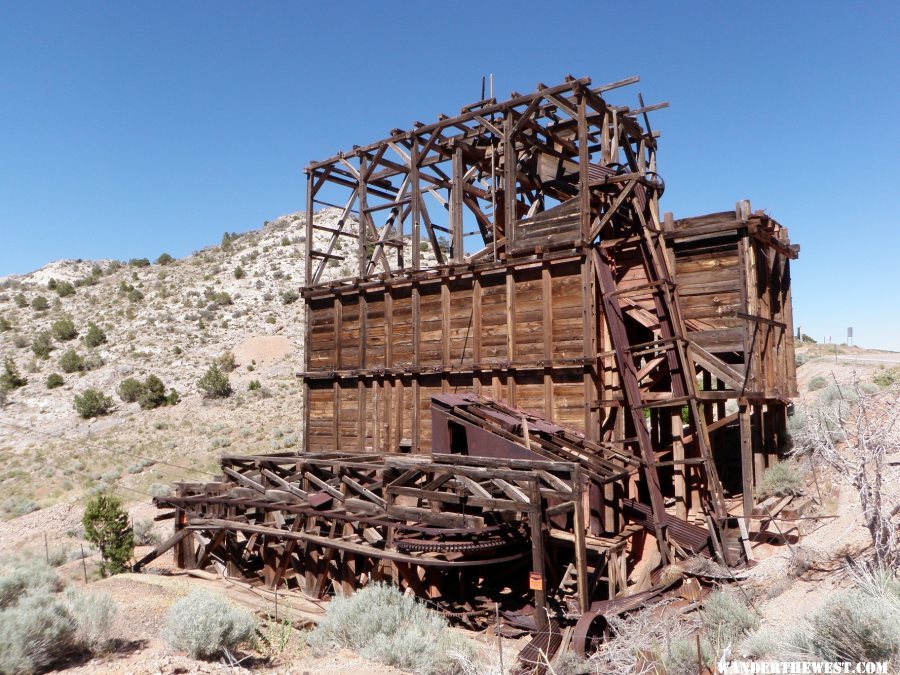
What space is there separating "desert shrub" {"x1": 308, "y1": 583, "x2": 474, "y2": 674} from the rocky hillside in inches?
776

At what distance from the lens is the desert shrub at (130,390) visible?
41969 mm

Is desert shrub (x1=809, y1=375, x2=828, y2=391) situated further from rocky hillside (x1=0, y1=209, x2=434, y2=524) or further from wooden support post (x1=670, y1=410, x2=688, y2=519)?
rocky hillside (x1=0, y1=209, x2=434, y2=524)

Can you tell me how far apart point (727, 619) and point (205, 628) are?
6708 millimetres

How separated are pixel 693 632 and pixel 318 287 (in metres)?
14.0

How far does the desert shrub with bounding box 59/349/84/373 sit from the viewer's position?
4728cm

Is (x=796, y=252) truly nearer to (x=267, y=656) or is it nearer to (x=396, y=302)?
(x=396, y=302)

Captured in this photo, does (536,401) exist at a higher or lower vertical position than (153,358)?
lower

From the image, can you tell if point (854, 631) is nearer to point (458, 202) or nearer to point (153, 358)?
point (458, 202)

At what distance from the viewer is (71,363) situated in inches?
1864

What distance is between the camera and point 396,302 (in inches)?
→ 678

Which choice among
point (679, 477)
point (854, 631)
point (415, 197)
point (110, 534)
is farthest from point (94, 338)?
point (854, 631)

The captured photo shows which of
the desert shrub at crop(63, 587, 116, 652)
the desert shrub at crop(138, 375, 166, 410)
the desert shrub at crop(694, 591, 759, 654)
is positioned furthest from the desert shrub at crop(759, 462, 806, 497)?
the desert shrub at crop(138, 375, 166, 410)

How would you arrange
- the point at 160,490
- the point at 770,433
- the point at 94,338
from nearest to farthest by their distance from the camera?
1. the point at 770,433
2. the point at 160,490
3. the point at 94,338

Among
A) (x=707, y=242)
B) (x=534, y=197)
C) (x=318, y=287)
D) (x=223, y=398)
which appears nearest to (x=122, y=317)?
(x=223, y=398)
